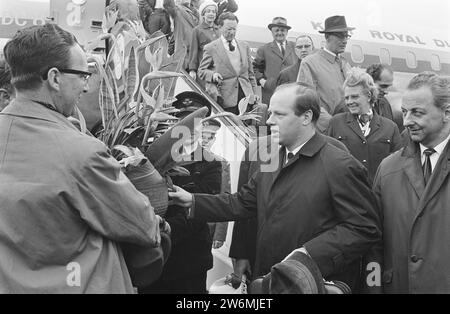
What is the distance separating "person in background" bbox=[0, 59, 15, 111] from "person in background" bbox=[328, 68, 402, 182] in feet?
9.62

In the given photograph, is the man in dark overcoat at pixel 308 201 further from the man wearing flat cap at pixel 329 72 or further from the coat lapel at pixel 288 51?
the coat lapel at pixel 288 51

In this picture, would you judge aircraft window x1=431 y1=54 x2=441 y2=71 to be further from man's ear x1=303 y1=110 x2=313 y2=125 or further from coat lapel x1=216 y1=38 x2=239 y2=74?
man's ear x1=303 y1=110 x2=313 y2=125

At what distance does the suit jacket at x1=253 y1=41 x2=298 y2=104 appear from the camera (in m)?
9.66

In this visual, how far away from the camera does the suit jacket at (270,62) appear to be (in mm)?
9664

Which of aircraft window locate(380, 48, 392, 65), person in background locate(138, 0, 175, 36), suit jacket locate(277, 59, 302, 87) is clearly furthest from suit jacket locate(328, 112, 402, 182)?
aircraft window locate(380, 48, 392, 65)

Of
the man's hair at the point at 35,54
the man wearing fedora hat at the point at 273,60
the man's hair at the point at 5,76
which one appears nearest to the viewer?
the man's hair at the point at 35,54

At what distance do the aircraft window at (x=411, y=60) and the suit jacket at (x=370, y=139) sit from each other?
13109 mm

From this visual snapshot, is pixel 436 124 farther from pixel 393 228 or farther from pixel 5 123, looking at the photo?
pixel 5 123

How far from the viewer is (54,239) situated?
2.31 metres

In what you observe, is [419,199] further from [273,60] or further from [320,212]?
[273,60]

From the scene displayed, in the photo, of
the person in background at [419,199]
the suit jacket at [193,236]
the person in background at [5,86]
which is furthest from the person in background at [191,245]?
the person in background at [419,199]
